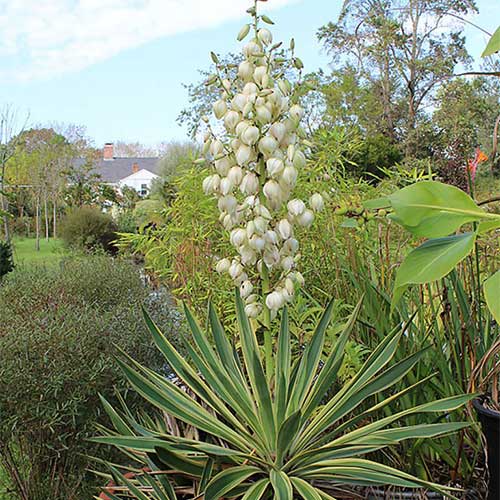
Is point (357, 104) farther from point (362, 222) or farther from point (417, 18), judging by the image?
point (362, 222)

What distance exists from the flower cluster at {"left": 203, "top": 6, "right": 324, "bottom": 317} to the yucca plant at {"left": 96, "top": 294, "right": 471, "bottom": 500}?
26 cm

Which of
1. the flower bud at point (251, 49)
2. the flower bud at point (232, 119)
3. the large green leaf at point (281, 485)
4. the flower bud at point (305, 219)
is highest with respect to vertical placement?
the flower bud at point (251, 49)

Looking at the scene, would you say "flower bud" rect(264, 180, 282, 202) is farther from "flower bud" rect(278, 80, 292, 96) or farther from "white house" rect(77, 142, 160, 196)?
"white house" rect(77, 142, 160, 196)

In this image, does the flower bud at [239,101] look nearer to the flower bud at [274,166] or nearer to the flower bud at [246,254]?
the flower bud at [274,166]

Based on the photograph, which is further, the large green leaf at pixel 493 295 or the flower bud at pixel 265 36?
the flower bud at pixel 265 36

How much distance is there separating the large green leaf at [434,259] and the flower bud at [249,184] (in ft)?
2.12

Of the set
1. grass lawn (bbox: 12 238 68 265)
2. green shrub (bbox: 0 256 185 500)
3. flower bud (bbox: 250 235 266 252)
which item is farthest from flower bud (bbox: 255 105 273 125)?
grass lawn (bbox: 12 238 68 265)

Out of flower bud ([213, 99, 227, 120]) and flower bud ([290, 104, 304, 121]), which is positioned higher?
flower bud ([213, 99, 227, 120])

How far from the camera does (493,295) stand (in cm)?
110

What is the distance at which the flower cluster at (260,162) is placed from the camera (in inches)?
70.6

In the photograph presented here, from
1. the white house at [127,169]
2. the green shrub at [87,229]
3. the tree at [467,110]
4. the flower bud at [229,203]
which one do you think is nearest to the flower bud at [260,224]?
the flower bud at [229,203]

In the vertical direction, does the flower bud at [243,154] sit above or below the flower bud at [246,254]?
above

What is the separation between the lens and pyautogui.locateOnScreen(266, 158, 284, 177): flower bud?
1.77m

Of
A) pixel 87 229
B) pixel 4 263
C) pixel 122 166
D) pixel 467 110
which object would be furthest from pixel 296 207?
pixel 122 166
